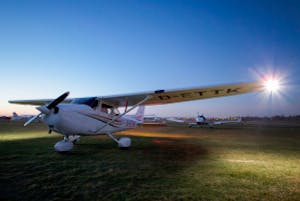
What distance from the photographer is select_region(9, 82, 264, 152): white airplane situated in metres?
6.62

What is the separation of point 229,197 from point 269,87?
525cm

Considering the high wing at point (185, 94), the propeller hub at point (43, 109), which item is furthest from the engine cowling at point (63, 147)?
the high wing at point (185, 94)

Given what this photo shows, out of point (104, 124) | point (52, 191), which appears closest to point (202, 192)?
point (52, 191)

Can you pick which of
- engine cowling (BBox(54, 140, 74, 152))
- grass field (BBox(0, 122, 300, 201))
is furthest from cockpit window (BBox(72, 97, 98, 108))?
grass field (BBox(0, 122, 300, 201))

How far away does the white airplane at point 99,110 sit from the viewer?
6625 mm

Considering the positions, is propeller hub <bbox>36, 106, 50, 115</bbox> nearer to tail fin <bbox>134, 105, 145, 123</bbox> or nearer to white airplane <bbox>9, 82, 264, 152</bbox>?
white airplane <bbox>9, 82, 264, 152</bbox>

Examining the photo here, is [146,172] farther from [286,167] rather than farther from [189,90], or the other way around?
[189,90]

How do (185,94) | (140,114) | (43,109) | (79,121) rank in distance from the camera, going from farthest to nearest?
(140,114) < (185,94) < (79,121) < (43,109)

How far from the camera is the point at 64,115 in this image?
6.71 metres

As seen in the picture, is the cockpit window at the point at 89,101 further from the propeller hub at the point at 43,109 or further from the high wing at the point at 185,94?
the propeller hub at the point at 43,109

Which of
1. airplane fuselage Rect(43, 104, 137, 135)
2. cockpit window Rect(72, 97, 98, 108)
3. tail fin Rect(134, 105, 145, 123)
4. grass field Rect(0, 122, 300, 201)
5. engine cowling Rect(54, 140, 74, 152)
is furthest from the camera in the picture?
tail fin Rect(134, 105, 145, 123)

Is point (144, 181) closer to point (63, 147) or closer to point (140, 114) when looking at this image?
point (63, 147)

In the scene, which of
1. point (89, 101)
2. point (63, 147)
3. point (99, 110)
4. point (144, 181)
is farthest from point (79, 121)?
point (144, 181)

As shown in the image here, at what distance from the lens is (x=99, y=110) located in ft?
27.8
